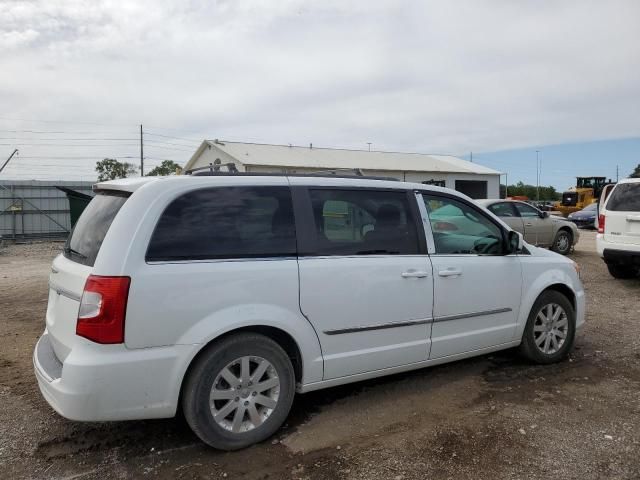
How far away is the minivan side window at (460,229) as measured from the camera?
4.29m

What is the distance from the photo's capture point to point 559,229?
13523 millimetres

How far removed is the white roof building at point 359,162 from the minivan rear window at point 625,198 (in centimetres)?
1776

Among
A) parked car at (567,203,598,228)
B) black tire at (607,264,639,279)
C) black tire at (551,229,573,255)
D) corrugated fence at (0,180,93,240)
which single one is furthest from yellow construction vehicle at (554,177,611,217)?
corrugated fence at (0,180,93,240)

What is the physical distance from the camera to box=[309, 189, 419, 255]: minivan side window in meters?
3.73

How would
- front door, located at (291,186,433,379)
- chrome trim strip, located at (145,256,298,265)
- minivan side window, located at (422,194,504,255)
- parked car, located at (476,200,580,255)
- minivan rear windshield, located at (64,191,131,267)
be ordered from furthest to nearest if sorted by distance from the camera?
parked car, located at (476,200,580,255), minivan side window, located at (422,194,504,255), front door, located at (291,186,433,379), minivan rear windshield, located at (64,191,131,267), chrome trim strip, located at (145,256,298,265)

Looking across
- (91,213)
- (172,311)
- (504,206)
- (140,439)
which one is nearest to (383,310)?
(172,311)

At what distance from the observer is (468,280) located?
428cm

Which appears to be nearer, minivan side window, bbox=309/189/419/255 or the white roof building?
minivan side window, bbox=309/189/419/255

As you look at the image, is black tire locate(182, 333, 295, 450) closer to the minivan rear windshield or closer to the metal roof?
the minivan rear windshield

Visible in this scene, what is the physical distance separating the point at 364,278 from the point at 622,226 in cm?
687

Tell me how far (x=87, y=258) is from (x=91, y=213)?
48cm

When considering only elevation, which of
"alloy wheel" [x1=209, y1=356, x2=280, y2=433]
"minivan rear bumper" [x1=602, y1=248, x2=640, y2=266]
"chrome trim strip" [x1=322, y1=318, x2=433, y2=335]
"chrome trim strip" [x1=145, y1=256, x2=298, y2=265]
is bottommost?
"alloy wheel" [x1=209, y1=356, x2=280, y2=433]

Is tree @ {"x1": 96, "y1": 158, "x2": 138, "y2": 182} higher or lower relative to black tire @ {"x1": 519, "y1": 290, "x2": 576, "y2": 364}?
higher

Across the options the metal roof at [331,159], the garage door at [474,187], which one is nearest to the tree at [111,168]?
the metal roof at [331,159]
